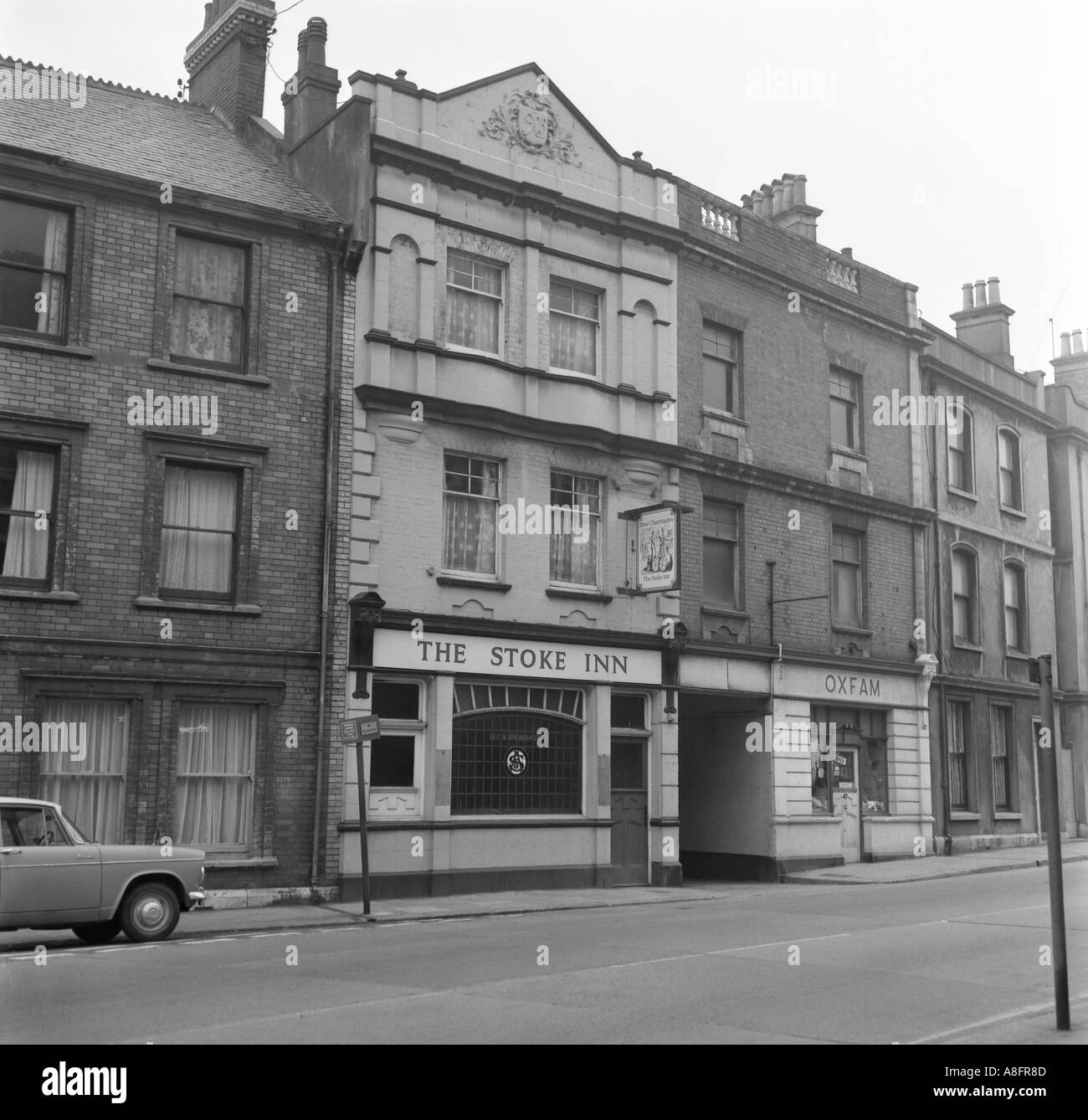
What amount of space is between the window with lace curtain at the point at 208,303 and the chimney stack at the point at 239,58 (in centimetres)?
566

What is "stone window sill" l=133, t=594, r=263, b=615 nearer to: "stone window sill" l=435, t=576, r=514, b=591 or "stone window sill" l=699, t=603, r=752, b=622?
"stone window sill" l=435, t=576, r=514, b=591

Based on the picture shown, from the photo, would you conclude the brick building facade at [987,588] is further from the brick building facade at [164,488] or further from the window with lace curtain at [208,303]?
the window with lace curtain at [208,303]

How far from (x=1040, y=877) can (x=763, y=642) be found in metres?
6.57

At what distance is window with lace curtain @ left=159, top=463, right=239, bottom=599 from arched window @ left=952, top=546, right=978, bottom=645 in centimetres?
1909

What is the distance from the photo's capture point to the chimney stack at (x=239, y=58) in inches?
992

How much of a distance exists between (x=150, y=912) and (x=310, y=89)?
14517 mm

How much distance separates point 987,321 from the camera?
125 feet

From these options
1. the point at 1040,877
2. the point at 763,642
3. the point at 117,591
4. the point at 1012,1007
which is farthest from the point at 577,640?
the point at 1012,1007

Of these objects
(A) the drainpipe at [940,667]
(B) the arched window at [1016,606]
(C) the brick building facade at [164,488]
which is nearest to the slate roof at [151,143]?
(C) the brick building facade at [164,488]

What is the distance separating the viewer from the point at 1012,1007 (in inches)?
420

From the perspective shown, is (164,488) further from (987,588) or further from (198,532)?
(987,588)

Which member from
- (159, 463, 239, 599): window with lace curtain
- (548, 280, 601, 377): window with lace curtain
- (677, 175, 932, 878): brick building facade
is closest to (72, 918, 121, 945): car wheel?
(159, 463, 239, 599): window with lace curtain
